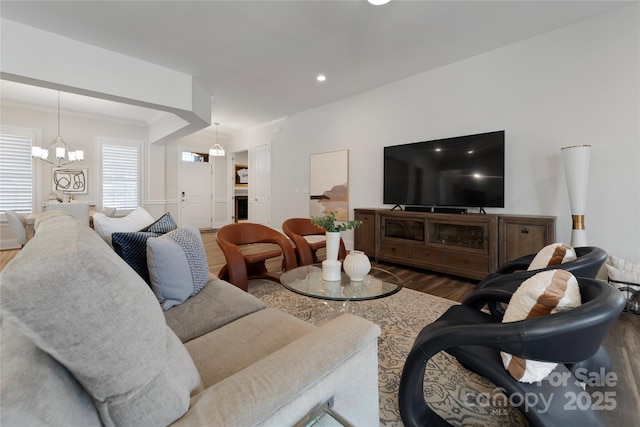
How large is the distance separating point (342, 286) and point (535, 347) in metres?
1.22

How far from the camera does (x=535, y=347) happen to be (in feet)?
2.93

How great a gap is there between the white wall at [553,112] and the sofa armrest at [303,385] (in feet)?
10.6

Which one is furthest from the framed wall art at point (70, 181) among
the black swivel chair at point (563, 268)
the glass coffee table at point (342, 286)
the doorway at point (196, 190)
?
the black swivel chair at point (563, 268)

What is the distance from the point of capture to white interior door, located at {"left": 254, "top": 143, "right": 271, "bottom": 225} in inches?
262

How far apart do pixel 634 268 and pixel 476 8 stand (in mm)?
2833

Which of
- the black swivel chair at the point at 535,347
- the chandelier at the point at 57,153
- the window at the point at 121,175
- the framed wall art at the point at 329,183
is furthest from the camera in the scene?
the window at the point at 121,175

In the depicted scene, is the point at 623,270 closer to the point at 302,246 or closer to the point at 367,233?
the point at 367,233

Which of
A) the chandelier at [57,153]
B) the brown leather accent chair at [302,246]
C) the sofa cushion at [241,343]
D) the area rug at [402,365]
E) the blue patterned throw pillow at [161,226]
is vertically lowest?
the area rug at [402,365]

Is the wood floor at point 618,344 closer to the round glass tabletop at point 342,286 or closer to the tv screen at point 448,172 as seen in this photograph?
the tv screen at point 448,172

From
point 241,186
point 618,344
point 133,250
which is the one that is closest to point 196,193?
point 241,186

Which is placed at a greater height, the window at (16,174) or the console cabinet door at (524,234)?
the window at (16,174)

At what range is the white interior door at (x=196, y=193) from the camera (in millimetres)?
7169

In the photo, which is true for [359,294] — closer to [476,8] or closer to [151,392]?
[151,392]

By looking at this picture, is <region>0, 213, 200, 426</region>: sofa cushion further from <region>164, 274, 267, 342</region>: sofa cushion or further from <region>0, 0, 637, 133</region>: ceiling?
<region>0, 0, 637, 133</region>: ceiling
